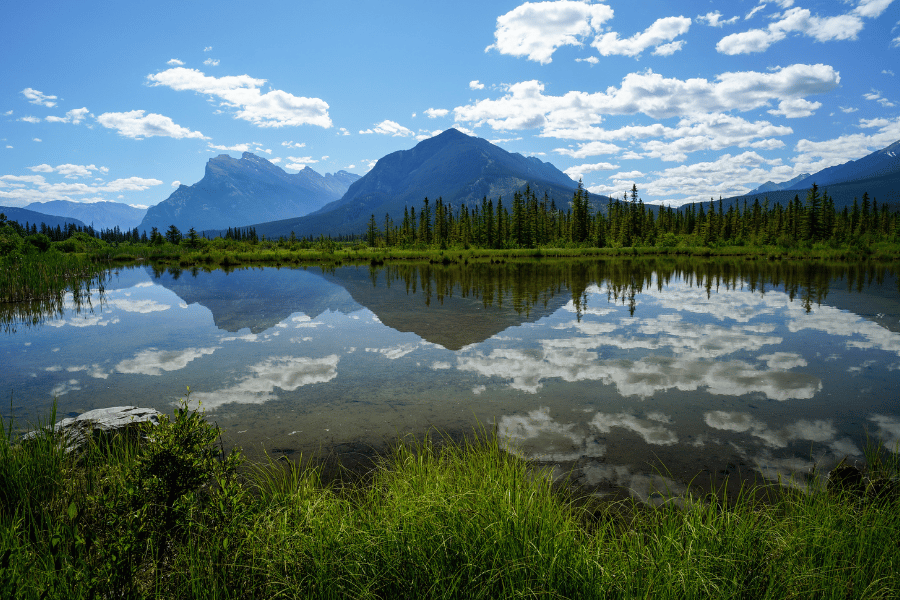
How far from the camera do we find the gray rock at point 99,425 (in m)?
5.78

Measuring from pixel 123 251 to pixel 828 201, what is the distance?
156 metres

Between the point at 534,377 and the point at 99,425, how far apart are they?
320 inches

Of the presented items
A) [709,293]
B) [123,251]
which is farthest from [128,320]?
[123,251]

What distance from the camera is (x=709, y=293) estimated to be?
993 inches

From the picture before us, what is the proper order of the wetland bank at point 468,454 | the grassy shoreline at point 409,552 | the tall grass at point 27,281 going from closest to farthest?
the grassy shoreline at point 409,552 < the wetland bank at point 468,454 < the tall grass at point 27,281

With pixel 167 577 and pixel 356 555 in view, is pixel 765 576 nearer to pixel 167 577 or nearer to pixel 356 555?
pixel 356 555

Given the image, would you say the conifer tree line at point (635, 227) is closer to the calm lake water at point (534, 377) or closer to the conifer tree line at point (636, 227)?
the conifer tree line at point (636, 227)

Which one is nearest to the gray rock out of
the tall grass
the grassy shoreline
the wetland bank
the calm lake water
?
the wetland bank

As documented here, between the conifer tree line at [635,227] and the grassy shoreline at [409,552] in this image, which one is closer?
the grassy shoreline at [409,552]

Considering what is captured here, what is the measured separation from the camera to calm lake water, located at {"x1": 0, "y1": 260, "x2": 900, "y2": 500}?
685 centimetres

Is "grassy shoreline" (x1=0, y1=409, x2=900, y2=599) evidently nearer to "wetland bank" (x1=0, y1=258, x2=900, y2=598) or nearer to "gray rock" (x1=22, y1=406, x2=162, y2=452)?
"wetland bank" (x1=0, y1=258, x2=900, y2=598)

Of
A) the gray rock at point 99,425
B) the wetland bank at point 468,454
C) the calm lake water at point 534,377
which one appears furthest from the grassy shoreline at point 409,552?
the gray rock at point 99,425

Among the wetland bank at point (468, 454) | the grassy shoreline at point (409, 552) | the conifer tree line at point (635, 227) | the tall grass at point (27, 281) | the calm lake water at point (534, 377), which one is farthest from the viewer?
the conifer tree line at point (635, 227)

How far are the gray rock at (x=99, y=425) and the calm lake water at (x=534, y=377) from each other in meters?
1.45
